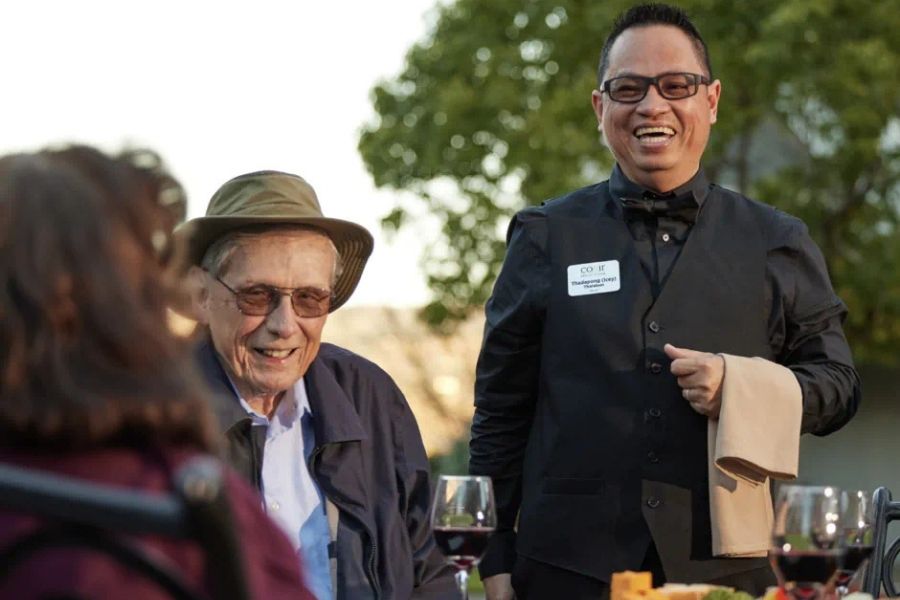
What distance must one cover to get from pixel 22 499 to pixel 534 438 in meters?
2.89

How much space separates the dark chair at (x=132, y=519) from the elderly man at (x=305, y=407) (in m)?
2.13

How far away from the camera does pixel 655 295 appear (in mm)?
4219

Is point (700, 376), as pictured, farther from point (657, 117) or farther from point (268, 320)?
point (268, 320)

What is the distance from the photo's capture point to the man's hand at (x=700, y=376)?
12.7 feet

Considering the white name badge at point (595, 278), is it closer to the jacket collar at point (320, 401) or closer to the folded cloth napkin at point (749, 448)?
the folded cloth napkin at point (749, 448)

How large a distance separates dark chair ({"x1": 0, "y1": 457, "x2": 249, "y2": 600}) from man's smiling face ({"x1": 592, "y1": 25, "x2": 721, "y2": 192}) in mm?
2887

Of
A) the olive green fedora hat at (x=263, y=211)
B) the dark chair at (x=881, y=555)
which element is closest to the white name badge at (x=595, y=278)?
the olive green fedora hat at (x=263, y=211)

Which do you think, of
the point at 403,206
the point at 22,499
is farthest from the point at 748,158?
the point at 22,499

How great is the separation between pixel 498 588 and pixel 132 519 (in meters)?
2.82

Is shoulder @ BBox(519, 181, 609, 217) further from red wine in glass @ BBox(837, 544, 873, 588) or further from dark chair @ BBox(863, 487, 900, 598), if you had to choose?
red wine in glass @ BBox(837, 544, 873, 588)

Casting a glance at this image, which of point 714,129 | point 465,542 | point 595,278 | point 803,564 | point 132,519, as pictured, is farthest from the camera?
point 714,129

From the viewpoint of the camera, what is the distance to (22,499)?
151 centimetres

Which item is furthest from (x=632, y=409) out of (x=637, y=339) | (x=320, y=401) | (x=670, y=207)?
(x=320, y=401)

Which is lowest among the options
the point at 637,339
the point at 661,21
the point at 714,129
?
the point at 637,339
